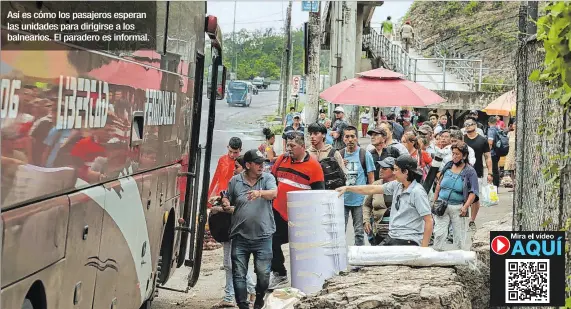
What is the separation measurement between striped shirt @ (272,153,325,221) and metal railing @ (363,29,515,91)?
66.1 ft

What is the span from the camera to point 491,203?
16.1 metres

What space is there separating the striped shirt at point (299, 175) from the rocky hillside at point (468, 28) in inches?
1195

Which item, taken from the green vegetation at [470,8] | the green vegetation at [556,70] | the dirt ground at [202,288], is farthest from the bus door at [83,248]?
the green vegetation at [470,8]

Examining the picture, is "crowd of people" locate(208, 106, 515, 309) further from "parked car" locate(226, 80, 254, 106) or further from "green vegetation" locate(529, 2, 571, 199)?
"parked car" locate(226, 80, 254, 106)

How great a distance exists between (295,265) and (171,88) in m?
2.11

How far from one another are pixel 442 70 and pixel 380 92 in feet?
72.9

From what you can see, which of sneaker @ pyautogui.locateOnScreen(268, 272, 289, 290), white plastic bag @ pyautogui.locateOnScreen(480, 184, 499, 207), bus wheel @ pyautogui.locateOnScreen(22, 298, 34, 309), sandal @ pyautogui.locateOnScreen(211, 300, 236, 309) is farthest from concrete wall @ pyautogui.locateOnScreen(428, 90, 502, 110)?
bus wheel @ pyautogui.locateOnScreen(22, 298, 34, 309)

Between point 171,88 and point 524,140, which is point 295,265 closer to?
point 171,88

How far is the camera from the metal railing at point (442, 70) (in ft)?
104

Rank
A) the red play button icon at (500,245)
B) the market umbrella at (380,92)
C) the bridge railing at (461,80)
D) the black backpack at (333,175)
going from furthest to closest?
1. the bridge railing at (461,80)
2. the market umbrella at (380,92)
3. the black backpack at (333,175)
4. the red play button icon at (500,245)

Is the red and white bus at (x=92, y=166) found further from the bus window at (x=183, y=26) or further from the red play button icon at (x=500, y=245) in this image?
the red play button icon at (x=500, y=245)

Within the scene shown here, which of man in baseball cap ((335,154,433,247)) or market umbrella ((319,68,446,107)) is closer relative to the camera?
man in baseball cap ((335,154,433,247))

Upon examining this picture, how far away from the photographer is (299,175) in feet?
Answer: 33.5

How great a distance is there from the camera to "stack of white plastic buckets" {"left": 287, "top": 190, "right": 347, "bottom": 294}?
914 cm
